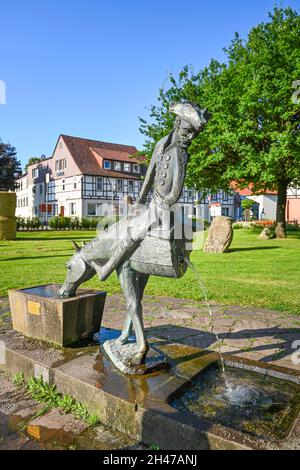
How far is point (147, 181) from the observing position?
2955 millimetres

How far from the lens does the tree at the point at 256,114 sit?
699 inches

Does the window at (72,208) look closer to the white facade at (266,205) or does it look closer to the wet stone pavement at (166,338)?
the white facade at (266,205)

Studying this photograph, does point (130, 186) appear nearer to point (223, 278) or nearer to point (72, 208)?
point (72, 208)

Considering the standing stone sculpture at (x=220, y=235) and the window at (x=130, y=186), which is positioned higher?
the window at (x=130, y=186)

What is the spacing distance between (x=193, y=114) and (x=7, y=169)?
42341 millimetres

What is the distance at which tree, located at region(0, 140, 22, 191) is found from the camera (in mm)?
40562

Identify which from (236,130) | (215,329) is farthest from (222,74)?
(215,329)

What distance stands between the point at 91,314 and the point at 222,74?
20.2 m

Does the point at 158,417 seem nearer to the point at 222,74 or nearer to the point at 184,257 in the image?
the point at 184,257

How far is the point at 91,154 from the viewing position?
41.7 m

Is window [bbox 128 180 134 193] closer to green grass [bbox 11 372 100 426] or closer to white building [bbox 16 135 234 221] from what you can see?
white building [bbox 16 135 234 221]

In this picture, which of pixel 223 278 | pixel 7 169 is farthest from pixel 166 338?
pixel 7 169

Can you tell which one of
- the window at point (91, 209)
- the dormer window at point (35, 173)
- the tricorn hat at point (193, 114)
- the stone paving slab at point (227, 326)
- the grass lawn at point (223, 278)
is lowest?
the stone paving slab at point (227, 326)

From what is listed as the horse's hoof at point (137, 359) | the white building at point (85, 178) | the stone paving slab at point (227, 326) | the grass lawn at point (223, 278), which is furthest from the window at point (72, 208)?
the horse's hoof at point (137, 359)
